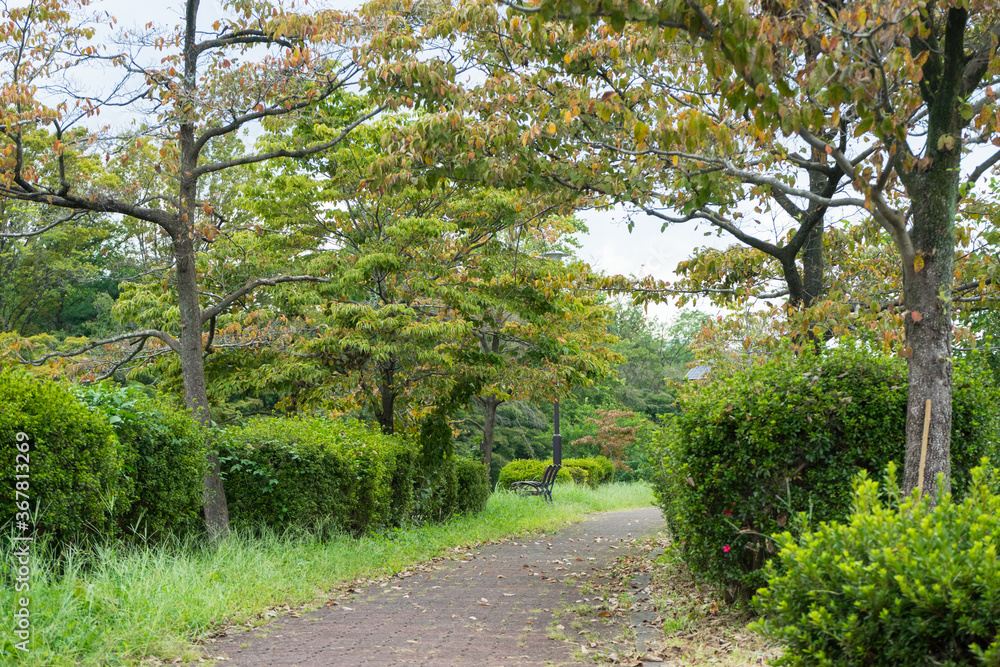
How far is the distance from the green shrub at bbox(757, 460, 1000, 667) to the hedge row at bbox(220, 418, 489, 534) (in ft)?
20.9

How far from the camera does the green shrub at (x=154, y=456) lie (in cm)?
624

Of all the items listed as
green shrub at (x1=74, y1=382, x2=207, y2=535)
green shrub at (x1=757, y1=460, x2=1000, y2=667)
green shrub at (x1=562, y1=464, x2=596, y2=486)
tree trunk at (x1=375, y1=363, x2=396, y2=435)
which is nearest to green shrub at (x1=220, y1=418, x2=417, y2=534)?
green shrub at (x1=74, y1=382, x2=207, y2=535)

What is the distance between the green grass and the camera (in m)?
4.31

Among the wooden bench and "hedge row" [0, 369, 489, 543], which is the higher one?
"hedge row" [0, 369, 489, 543]

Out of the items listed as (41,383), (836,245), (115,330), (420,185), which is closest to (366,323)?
(420,185)

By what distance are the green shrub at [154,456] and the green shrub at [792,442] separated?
451 cm

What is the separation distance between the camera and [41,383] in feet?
18.3

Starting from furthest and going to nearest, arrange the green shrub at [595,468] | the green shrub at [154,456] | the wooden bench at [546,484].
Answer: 1. the green shrub at [595,468]
2. the wooden bench at [546,484]
3. the green shrub at [154,456]

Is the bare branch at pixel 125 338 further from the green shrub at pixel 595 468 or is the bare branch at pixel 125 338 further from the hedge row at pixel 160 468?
the green shrub at pixel 595 468

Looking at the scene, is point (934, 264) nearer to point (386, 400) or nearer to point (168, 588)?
point (168, 588)

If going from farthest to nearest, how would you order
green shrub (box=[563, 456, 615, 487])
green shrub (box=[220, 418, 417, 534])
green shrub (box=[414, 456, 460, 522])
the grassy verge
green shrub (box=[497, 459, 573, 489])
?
green shrub (box=[563, 456, 615, 487]), green shrub (box=[497, 459, 573, 489]), green shrub (box=[414, 456, 460, 522]), green shrub (box=[220, 418, 417, 534]), the grassy verge

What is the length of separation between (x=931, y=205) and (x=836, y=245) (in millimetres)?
4309

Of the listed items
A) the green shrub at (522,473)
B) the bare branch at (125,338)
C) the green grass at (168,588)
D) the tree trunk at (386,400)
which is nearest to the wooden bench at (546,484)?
the green shrub at (522,473)

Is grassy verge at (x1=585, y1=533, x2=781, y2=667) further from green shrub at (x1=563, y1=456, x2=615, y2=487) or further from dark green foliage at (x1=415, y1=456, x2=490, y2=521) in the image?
green shrub at (x1=563, y1=456, x2=615, y2=487)
